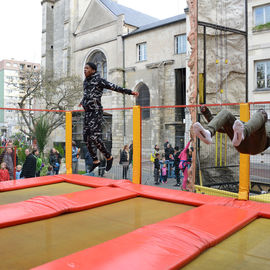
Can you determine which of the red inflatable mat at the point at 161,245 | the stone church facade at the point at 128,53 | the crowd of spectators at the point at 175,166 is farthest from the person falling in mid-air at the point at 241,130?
the stone church facade at the point at 128,53

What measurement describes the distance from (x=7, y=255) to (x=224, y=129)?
2103 millimetres

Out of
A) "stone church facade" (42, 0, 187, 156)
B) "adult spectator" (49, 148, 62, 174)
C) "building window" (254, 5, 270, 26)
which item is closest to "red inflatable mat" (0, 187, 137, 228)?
"adult spectator" (49, 148, 62, 174)

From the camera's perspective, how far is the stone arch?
20.5 metres

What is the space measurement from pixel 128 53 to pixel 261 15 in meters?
7.86

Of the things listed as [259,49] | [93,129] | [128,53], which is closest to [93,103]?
[93,129]

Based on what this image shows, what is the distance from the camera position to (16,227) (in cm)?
313

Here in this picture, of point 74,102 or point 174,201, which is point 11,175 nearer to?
point 174,201

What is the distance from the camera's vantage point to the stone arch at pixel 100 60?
20500 mm

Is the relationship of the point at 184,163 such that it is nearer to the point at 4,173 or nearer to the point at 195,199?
the point at 195,199

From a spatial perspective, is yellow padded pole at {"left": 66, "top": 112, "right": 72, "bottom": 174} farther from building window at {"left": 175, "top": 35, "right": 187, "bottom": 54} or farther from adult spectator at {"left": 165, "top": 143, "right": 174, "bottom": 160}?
building window at {"left": 175, "top": 35, "right": 187, "bottom": 54}

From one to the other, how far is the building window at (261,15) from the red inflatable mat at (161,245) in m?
12.5

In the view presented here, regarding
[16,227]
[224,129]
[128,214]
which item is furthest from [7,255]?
[224,129]

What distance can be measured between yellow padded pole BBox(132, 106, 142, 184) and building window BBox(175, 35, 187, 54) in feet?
39.8

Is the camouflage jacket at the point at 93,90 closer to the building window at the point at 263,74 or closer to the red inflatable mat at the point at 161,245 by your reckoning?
the red inflatable mat at the point at 161,245
